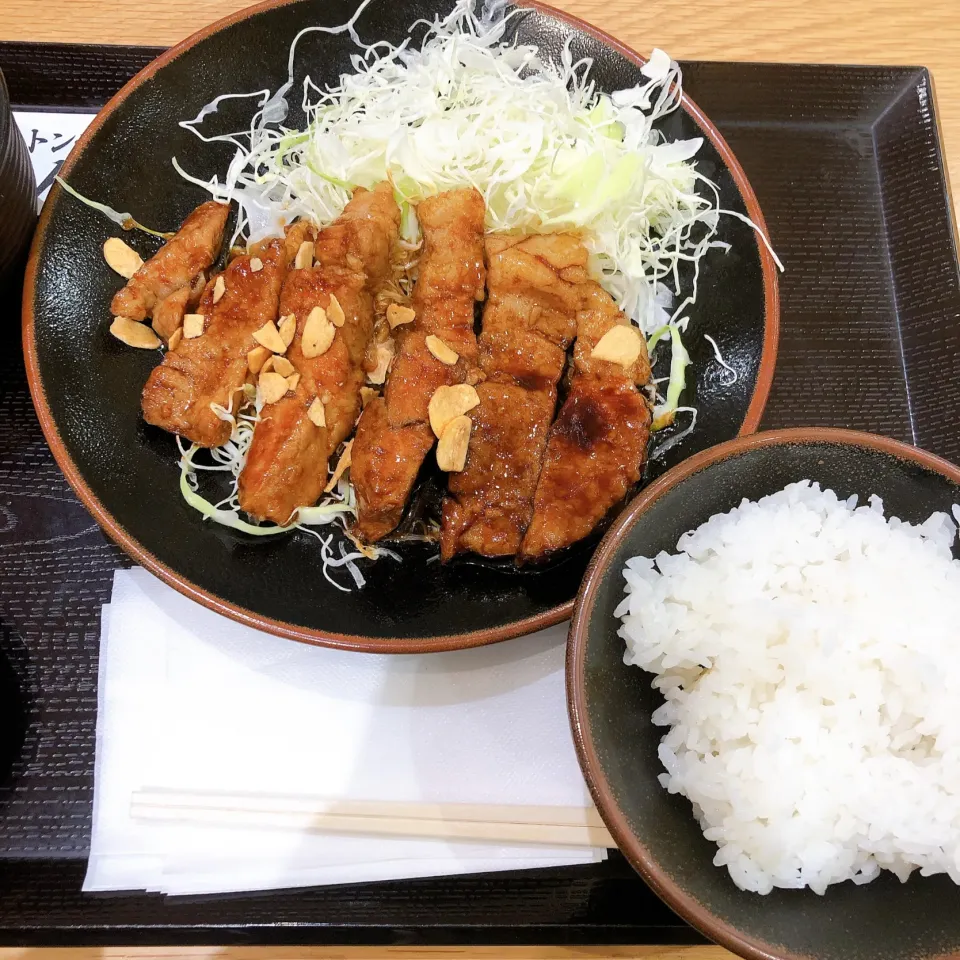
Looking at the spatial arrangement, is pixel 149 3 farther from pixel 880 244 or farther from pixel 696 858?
pixel 696 858

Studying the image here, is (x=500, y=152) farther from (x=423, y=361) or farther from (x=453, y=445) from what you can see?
(x=453, y=445)

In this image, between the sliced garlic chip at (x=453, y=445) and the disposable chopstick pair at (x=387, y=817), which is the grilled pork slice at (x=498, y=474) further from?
the disposable chopstick pair at (x=387, y=817)

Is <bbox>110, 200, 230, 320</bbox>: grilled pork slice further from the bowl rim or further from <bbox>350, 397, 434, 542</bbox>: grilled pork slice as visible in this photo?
the bowl rim

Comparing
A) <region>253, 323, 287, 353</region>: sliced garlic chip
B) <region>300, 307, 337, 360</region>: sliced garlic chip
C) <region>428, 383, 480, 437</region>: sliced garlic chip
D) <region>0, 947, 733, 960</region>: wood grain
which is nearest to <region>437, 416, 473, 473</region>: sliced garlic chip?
<region>428, 383, 480, 437</region>: sliced garlic chip

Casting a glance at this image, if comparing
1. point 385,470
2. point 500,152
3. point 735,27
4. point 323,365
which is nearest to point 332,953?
point 385,470

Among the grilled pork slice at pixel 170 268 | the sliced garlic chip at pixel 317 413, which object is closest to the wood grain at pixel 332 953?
the sliced garlic chip at pixel 317 413

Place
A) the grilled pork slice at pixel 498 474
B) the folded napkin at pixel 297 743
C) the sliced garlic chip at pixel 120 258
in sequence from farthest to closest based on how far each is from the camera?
the sliced garlic chip at pixel 120 258 < the grilled pork slice at pixel 498 474 < the folded napkin at pixel 297 743
